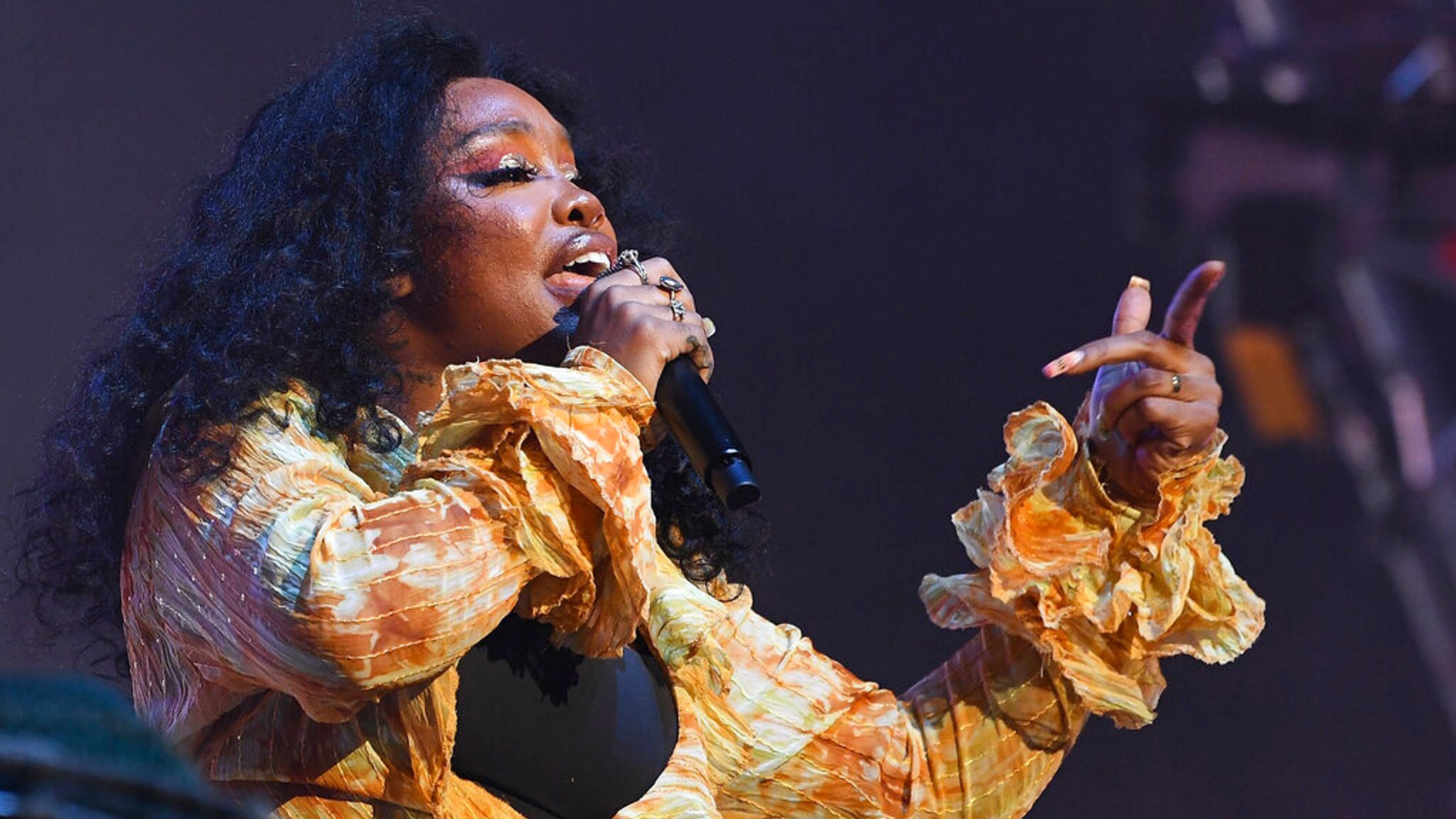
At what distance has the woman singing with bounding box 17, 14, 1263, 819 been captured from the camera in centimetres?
120

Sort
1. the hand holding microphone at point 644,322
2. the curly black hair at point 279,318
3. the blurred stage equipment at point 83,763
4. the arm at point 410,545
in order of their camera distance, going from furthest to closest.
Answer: the curly black hair at point 279,318, the hand holding microphone at point 644,322, the arm at point 410,545, the blurred stage equipment at point 83,763

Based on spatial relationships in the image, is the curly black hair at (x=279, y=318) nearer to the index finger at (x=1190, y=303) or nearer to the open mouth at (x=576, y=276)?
the open mouth at (x=576, y=276)

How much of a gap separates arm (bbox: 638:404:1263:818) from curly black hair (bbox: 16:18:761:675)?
15 cm

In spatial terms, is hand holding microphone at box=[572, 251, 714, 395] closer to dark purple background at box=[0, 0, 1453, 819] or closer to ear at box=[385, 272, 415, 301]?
ear at box=[385, 272, 415, 301]

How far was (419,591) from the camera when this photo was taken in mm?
1155

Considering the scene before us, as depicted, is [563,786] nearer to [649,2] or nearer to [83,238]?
[83,238]

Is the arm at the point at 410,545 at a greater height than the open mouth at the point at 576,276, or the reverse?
the open mouth at the point at 576,276

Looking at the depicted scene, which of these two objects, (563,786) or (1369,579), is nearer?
(563,786)

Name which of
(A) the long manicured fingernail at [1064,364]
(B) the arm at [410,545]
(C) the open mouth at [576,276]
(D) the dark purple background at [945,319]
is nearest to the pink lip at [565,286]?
(C) the open mouth at [576,276]

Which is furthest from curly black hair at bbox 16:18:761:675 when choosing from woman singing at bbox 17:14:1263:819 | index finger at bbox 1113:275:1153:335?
index finger at bbox 1113:275:1153:335

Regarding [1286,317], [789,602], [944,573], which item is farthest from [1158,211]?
[789,602]

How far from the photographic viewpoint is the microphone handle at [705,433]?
1222 millimetres

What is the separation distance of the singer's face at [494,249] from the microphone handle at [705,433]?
198 mm

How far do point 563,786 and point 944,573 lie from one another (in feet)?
3.27
